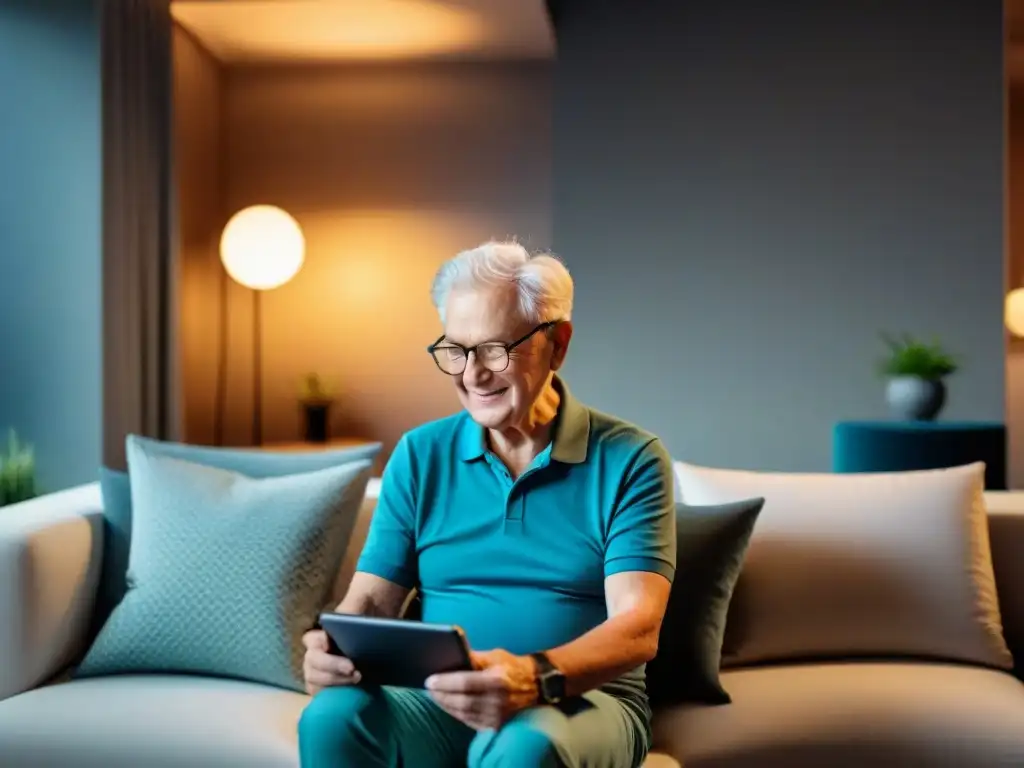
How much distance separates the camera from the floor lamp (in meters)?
4.89

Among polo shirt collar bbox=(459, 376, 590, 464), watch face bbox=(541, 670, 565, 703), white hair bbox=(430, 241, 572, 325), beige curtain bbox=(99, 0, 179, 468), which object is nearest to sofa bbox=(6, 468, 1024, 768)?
watch face bbox=(541, 670, 565, 703)

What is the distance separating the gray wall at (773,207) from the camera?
15.7ft

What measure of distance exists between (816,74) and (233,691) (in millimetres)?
3696

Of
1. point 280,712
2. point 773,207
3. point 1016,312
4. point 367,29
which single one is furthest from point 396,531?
point 1016,312

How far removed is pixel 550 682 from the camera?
157 centimetres

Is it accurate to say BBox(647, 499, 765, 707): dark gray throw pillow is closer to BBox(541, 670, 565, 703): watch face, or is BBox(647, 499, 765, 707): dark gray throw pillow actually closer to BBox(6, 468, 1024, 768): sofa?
BBox(6, 468, 1024, 768): sofa

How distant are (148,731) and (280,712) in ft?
0.74

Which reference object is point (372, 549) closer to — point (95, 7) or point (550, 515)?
point (550, 515)

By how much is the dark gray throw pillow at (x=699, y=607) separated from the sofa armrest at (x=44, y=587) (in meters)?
1.14

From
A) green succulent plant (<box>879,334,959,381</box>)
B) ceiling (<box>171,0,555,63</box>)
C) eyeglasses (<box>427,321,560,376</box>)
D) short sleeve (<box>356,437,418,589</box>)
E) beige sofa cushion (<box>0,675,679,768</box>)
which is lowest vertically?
beige sofa cushion (<box>0,675,679,768</box>)

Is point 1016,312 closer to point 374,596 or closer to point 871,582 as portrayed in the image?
point 871,582

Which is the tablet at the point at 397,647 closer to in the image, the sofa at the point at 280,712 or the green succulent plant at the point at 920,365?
the sofa at the point at 280,712

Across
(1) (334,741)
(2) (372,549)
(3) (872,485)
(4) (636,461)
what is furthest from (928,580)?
(1) (334,741)

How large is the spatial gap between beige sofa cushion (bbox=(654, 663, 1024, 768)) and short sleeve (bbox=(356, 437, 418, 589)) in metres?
0.53
